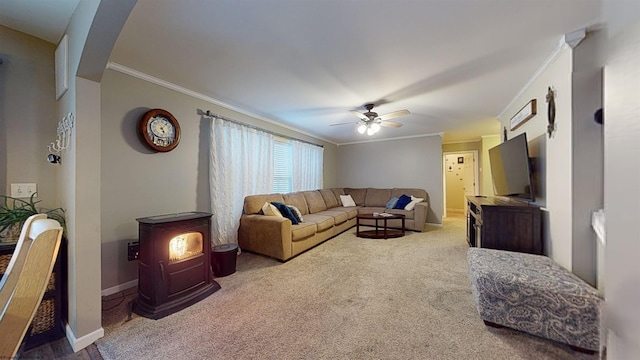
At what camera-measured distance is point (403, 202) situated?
5.21 meters

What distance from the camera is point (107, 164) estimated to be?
2.27 metres

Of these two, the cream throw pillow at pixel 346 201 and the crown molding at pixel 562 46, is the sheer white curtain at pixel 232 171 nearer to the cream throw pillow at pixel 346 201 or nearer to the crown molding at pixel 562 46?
the cream throw pillow at pixel 346 201

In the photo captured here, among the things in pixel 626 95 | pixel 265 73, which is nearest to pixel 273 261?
pixel 265 73

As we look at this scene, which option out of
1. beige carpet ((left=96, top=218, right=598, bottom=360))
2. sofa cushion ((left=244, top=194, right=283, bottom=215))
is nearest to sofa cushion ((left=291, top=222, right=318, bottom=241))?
beige carpet ((left=96, top=218, right=598, bottom=360))

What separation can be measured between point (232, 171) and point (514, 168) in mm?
3621

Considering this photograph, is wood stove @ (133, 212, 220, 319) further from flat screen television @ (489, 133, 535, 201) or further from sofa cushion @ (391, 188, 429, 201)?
sofa cushion @ (391, 188, 429, 201)

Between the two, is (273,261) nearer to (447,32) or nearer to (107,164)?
(107,164)

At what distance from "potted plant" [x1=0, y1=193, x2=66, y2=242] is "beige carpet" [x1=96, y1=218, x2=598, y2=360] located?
0.89 meters

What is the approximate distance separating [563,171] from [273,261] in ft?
10.4

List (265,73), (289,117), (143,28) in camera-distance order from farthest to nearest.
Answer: (289,117) → (265,73) → (143,28)

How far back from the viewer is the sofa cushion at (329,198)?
5496 mm

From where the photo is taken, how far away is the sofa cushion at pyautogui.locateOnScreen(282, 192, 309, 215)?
4386 millimetres

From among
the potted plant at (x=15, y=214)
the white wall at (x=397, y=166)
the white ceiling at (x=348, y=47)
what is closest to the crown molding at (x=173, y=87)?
the white ceiling at (x=348, y=47)

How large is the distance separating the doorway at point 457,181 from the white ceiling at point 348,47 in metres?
4.32
